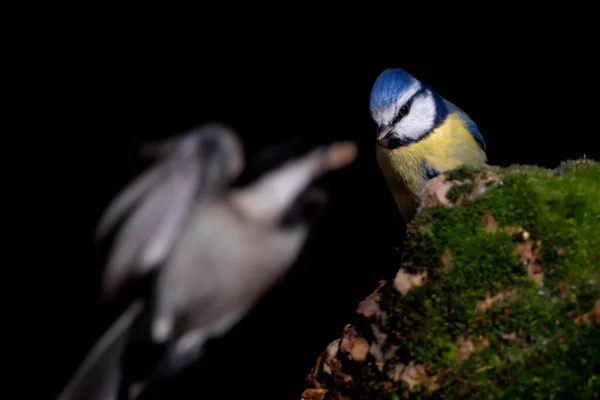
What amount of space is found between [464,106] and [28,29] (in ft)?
5.30

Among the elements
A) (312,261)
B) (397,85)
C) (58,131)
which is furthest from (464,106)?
(58,131)

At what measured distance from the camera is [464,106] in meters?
2.39

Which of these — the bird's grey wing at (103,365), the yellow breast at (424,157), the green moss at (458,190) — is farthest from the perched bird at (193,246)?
the green moss at (458,190)

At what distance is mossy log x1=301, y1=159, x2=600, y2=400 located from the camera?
122 centimetres

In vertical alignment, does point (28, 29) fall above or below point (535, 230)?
above

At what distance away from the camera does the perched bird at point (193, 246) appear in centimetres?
192

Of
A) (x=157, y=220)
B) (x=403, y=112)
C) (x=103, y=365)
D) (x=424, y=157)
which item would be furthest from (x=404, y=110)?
(x=103, y=365)

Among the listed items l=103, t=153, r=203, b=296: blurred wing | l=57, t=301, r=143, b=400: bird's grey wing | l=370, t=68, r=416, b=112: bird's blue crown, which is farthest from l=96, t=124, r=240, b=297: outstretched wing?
l=370, t=68, r=416, b=112: bird's blue crown

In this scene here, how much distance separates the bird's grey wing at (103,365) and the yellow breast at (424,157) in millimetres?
922

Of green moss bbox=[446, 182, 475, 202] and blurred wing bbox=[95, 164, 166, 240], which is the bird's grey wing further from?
green moss bbox=[446, 182, 475, 202]

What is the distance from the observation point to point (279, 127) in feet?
6.91

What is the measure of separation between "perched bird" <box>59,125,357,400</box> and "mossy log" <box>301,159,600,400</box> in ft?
2.22

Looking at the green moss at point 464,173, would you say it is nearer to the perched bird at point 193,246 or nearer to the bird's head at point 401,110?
the bird's head at point 401,110

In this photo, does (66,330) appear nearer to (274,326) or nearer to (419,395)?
(274,326)
